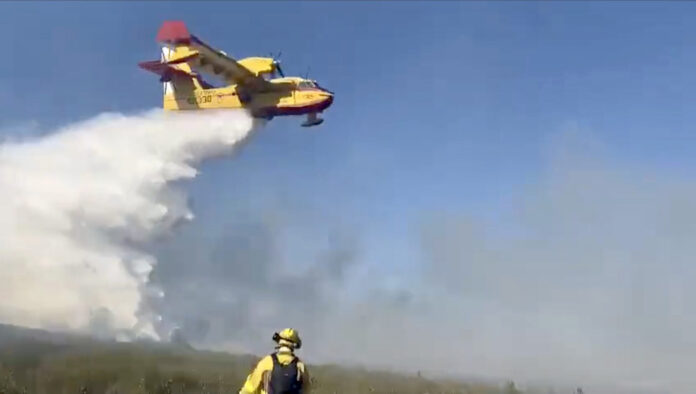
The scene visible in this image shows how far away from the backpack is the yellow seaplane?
131 ft

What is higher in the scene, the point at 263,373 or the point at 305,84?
the point at 305,84

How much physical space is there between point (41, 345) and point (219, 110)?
23686 mm

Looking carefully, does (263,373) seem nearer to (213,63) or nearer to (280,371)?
(280,371)

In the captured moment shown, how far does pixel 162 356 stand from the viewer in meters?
33.9

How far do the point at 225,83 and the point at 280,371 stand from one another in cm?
4520

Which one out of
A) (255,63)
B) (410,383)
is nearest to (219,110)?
(255,63)

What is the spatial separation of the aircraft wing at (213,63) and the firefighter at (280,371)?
132 ft

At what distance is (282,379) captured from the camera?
8758 mm

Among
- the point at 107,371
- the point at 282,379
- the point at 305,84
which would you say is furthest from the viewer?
the point at 305,84

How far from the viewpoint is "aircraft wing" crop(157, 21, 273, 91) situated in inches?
1891

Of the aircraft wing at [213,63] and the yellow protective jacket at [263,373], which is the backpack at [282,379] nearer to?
the yellow protective jacket at [263,373]

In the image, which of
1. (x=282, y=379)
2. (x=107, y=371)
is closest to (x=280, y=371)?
(x=282, y=379)

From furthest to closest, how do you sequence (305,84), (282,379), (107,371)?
(305,84) → (107,371) → (282,379)

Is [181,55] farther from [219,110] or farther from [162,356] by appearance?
[162,356]
